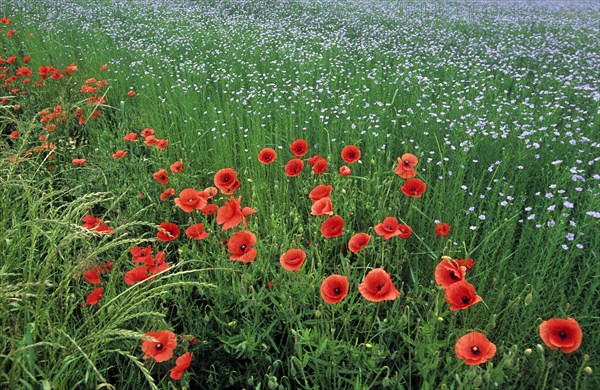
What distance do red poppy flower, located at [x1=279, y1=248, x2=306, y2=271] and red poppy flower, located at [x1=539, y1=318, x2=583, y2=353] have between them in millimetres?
760

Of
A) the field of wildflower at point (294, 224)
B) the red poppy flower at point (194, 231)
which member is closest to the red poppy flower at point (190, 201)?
the field of wildflower at point (294, 224)

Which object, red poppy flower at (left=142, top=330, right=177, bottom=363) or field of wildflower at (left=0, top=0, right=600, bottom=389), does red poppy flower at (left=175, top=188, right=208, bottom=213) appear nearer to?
field of wildflower at (left=0, top=0, right=600, bottom=389)

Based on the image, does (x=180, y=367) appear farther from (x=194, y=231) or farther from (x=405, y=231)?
(x=405, y=231)

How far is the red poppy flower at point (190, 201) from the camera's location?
1841 mm

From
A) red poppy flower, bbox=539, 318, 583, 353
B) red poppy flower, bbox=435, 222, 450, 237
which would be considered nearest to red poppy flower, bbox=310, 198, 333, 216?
red poppy flower, bbox=435, 222, 450, 237

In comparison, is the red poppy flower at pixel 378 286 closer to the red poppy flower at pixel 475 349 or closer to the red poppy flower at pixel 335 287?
the red poppy flower at pixel 335 287

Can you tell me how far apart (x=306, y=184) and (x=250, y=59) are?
10.6ft

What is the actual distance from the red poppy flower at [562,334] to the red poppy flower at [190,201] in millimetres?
1283

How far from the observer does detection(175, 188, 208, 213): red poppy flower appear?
1841 mm

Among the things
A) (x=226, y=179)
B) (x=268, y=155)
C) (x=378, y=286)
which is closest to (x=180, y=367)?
(x=378, y=286)

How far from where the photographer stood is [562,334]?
4.21 feet

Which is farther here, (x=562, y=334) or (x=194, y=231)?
(x=194, y=231)

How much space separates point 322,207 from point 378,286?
45 cm

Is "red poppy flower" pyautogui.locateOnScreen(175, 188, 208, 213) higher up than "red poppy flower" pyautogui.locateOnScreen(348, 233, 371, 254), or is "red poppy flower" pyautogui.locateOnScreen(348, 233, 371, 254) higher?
"red poppy flower" pyautogui.locateOnScreen(175, 188, 208, 213)
